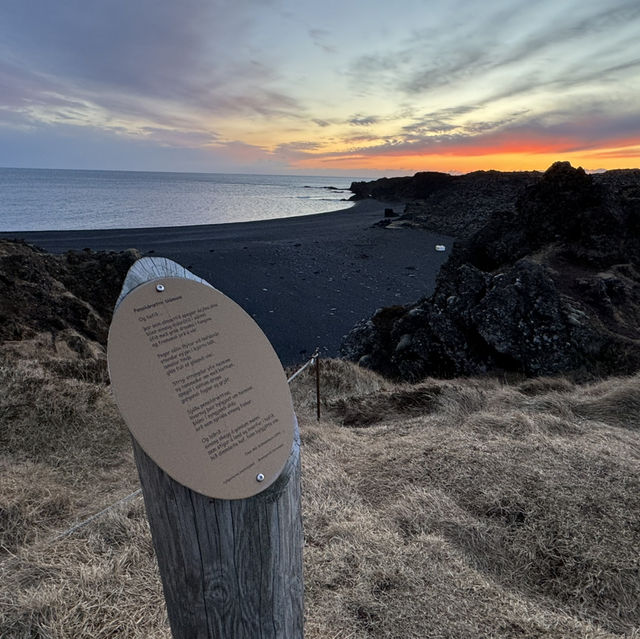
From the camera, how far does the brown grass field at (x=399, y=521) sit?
2766 millimetres

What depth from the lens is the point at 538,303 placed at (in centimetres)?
849

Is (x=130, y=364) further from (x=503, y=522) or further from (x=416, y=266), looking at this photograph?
(x=416, y=266)

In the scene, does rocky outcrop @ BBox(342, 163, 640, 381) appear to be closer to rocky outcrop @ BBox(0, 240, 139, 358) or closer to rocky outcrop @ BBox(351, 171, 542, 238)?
rocky outcrop @ BBox(0, 240, 139, 358)

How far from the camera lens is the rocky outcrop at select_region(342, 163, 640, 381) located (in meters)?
8.04

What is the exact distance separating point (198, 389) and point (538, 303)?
8.36m

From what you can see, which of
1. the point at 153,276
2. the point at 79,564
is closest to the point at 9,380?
the point at 79,564

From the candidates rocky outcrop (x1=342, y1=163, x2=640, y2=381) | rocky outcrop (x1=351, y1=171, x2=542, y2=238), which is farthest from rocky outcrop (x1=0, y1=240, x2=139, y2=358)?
rocky outcrop (x1=351, y1=171, x2=542, y2=238)

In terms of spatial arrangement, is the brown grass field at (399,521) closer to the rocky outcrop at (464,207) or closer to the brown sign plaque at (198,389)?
the brown sign plaque at (198,389)

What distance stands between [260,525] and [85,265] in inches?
479

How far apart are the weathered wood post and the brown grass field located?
1.22 m

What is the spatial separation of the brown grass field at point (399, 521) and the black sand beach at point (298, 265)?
260 inches

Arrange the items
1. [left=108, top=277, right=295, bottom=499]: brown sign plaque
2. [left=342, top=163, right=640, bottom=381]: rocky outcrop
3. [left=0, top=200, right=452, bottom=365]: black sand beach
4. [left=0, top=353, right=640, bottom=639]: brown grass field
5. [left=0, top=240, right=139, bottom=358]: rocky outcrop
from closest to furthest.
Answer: [left=108, top=277, right=295, bottom=499]: brown sign plaque < [left=0, top=353, right=640, bottom=639]: brown grass field < [left=342, top=163, right=640, bottom=381]: rocky outcrop < [left=0, top=240, right=139, bottom=358]: rocky outcrop < [left=0, top=200, right=452, bottom=365]: black sand beach

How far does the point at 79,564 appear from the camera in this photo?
306 centimetres

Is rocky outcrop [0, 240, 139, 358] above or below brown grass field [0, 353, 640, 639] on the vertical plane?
above
